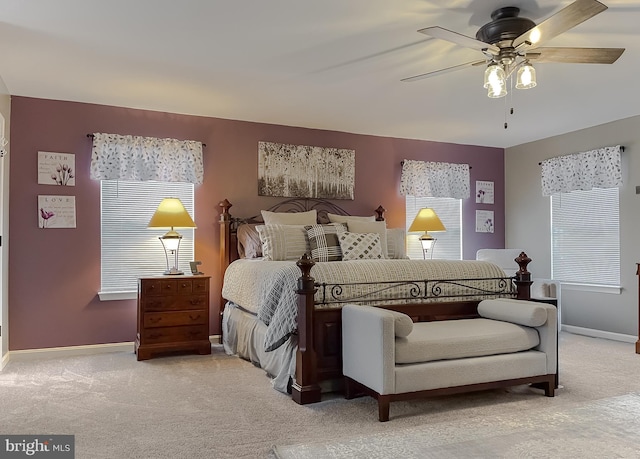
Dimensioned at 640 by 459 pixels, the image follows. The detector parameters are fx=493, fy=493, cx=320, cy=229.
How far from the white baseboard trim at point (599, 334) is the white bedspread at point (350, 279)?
2296mm

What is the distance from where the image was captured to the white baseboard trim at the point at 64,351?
4.27 metres

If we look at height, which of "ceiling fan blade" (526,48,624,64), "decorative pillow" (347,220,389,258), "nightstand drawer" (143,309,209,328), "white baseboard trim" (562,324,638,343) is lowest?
"white baseboard trim" (562,324,638,343)

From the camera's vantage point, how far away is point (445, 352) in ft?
9.32

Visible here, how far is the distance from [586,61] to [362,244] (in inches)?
91.4

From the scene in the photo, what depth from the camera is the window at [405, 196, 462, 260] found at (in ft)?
20.0

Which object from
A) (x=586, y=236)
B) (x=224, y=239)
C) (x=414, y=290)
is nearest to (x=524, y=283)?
(x=414, y=290)

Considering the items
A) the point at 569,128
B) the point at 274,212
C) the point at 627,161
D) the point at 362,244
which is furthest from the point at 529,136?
the point at 274,212

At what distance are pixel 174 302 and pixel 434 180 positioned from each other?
3.48m

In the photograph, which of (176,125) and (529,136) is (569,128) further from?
(176,125)

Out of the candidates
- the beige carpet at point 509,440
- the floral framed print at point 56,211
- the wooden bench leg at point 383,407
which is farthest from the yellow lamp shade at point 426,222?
the floral framed print at point 56,211

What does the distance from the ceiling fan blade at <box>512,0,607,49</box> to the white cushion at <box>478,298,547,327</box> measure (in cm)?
158
